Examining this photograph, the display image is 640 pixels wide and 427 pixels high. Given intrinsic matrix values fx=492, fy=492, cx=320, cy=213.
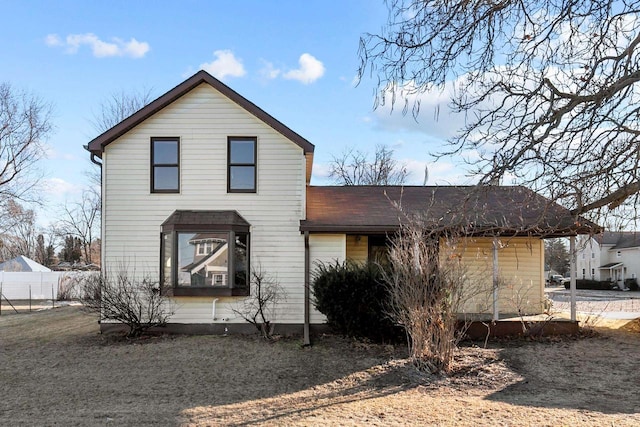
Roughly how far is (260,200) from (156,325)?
142 inches

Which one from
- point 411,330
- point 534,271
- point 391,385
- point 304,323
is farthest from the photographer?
point 534,271

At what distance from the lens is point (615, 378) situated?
25.4ft

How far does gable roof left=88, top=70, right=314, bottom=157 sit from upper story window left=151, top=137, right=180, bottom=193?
2.13 ft

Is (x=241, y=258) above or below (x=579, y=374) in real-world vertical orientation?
above

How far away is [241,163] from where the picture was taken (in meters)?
11.5

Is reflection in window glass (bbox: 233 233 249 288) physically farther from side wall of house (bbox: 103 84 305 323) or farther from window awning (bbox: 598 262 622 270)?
window awning (bbox: 598 262 622 270)

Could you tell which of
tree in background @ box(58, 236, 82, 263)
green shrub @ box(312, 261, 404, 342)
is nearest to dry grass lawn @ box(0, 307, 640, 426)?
green shrub @ box(312, 261, 404, 342)

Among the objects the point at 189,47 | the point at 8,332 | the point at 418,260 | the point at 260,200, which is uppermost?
the point at 189,47

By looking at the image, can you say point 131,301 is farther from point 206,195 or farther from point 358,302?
point 358,302

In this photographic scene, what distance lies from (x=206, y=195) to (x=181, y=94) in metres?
2.38

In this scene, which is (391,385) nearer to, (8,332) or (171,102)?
(171,102)

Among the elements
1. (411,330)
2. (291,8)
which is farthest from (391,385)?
(291,8)

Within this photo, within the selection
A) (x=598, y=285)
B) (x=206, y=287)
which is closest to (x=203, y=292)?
(x=206, y=287)

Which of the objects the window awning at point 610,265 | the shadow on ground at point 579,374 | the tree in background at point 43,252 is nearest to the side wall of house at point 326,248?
the shadow on ground at point 579,374
